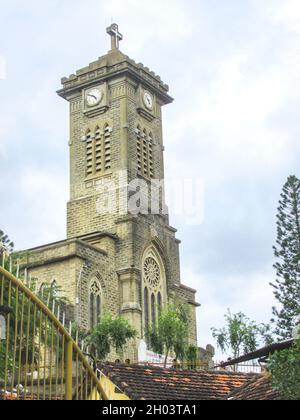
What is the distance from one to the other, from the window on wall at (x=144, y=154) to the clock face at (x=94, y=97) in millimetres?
2554

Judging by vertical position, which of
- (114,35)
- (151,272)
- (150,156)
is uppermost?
(114,35)

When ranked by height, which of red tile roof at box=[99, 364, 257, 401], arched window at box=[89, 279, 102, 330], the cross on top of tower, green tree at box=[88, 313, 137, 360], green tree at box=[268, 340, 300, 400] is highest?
the cross on top of tower

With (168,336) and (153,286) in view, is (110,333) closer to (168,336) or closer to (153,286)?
(168,336)

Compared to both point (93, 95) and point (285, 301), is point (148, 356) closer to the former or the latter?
point (285, 301)

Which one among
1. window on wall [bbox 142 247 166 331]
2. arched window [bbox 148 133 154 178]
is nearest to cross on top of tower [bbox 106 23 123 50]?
arched window [bbox 148 133 154 178]

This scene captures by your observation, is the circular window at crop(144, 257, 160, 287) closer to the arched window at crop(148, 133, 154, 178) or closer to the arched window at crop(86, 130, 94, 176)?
the arched window at crop(148, 133, 154, 178)

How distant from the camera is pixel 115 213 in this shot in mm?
38281

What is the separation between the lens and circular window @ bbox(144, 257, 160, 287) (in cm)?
3800

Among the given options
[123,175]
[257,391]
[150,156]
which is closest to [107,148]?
[123,175]

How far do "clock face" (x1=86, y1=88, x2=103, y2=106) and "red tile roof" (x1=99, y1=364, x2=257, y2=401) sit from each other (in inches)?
1021

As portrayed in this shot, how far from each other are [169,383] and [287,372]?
18.5 ft

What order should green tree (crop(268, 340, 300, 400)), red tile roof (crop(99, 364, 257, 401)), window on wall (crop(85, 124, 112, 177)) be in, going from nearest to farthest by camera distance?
green tree (crop(268, 340, 300, 400)) → red tile roof (crop(99, 364, 257, 401)) → window on wall (crop(85, 124, 112, 177))

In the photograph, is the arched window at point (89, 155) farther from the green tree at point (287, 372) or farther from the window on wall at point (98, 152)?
the green tree at point (287, 372)
